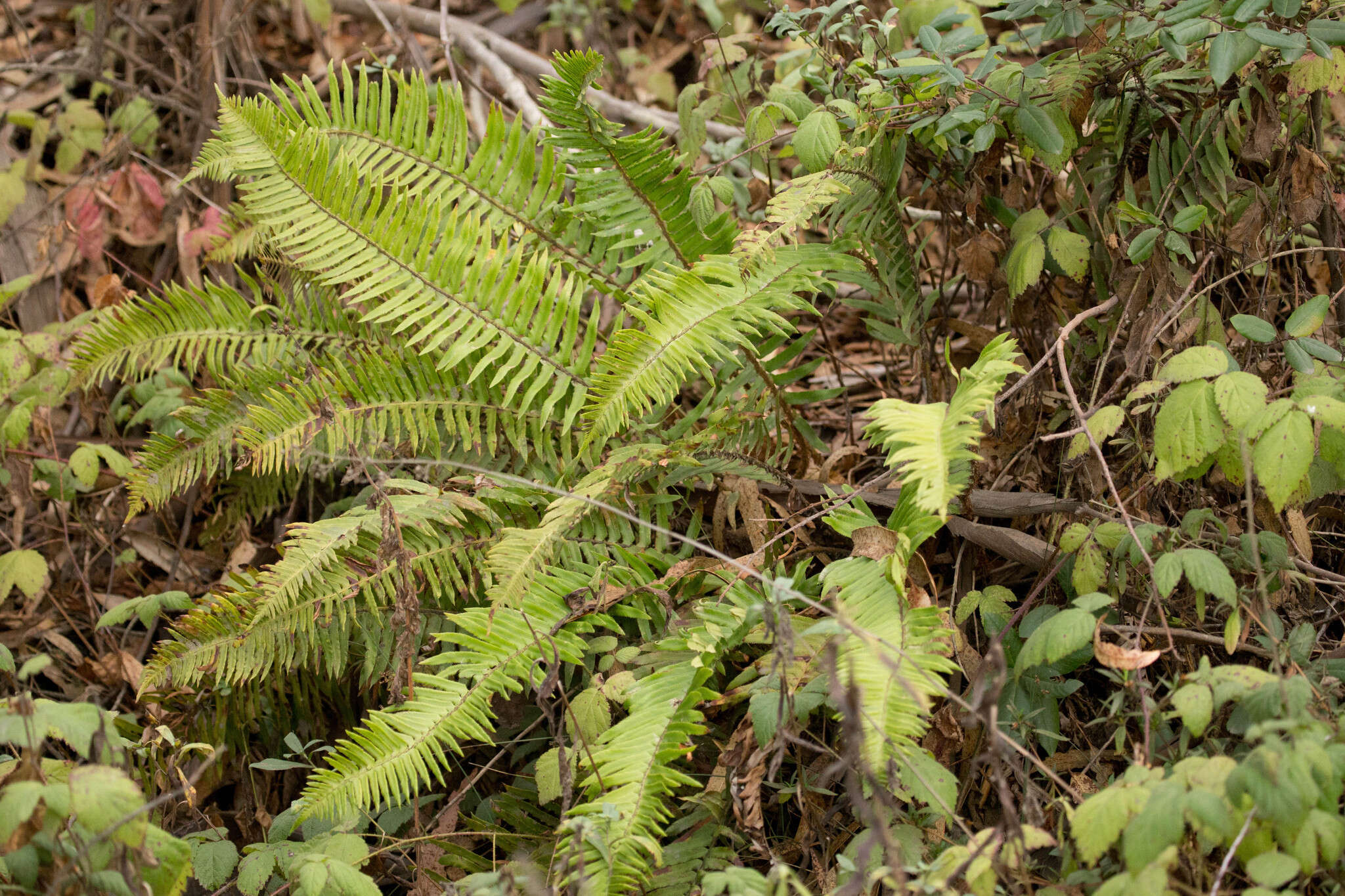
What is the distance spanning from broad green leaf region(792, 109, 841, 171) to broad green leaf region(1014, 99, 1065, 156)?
0.38 meters

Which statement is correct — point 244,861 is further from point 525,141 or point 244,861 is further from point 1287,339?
point 1287,339

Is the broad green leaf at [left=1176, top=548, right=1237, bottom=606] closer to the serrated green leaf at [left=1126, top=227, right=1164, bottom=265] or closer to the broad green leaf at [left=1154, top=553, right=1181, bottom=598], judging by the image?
the broad green leaf at [left=1154, top=553, right=1181, bottom=598]

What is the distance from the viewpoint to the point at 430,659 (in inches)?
73.9

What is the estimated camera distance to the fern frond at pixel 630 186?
7.54 ft

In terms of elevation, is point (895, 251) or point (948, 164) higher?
point (948, 164)

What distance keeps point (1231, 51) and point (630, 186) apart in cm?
125

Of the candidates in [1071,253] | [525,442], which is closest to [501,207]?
[525,442]

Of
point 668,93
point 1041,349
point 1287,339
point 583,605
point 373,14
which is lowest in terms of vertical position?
point 583,605

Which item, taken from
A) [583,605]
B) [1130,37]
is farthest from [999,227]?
[583,605]

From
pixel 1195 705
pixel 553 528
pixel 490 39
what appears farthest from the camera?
pixel 490 39

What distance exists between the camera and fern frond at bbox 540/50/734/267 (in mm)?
2299

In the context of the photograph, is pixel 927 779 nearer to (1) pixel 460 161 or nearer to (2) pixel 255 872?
(2) pixel 255 872

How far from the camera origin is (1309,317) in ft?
5.88

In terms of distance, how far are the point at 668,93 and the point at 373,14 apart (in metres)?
1.20
